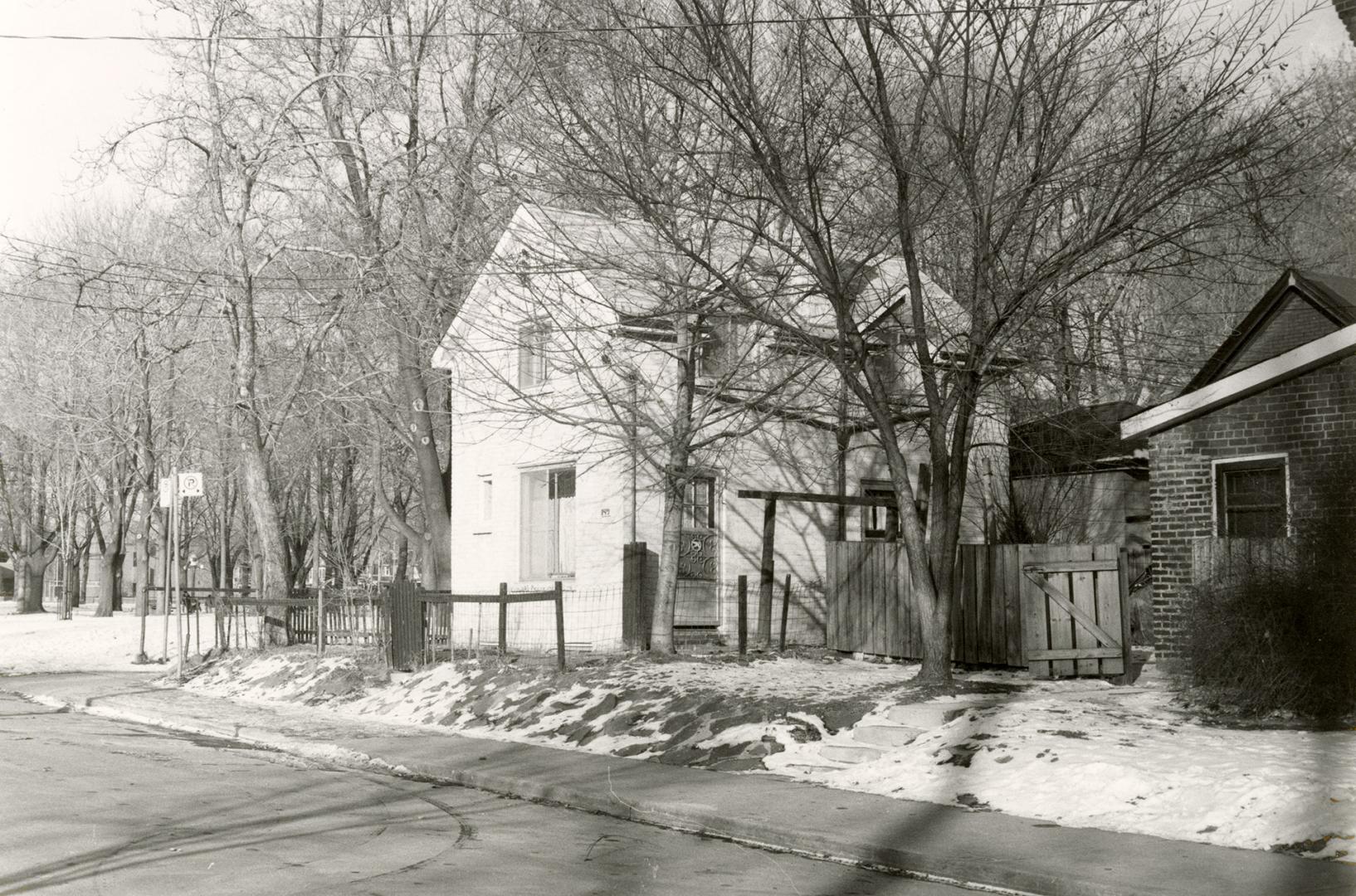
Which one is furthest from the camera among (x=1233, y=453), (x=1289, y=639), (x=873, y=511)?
(x=873, y=511)

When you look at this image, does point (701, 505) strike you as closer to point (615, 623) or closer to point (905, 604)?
point (615, 623)

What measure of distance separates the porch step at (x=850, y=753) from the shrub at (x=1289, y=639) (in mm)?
3060

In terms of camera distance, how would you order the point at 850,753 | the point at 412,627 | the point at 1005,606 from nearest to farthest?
1. the point at 850,753
2. the point at 1005,606
3. the point at 412,627

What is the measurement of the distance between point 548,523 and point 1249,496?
11.5m

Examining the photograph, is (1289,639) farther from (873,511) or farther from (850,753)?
(873,511)

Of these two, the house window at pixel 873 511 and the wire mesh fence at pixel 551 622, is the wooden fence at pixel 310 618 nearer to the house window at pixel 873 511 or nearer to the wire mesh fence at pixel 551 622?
the wire mesh fence at pixel 551 622

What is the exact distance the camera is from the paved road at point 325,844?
314 inches

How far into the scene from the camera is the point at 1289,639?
40.0 ft

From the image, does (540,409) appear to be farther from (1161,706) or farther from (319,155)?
(319,155)

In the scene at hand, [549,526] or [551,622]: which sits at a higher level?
[549,526]

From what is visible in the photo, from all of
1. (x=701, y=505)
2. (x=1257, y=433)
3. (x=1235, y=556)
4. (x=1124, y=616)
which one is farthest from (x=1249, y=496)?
(x=701, y=505)

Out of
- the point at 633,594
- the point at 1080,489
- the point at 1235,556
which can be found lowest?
the point at 633,594

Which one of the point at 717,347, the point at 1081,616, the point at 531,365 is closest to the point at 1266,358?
the point at 1081,616

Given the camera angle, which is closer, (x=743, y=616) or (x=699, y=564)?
(x=743, y=616)
